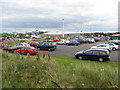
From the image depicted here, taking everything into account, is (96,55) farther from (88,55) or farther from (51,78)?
(51,78)

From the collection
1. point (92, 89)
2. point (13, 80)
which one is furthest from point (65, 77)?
point (13, 80)

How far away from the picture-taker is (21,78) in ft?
17.4

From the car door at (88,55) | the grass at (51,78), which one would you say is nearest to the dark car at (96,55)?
the car door at (88,55)

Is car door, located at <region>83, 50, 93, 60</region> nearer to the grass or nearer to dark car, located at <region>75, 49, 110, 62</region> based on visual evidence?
dark car, located at <region>75, 49, 110, 62</region>

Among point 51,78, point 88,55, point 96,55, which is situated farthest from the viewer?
point 88,55

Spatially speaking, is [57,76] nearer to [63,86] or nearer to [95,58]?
Result: [63,86]

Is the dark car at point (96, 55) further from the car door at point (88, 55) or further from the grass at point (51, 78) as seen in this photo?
the grass at point (51, 78)

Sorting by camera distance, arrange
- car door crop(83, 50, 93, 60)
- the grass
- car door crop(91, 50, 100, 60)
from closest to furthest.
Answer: the grass < car door crop(91, 50, 100, 60) < car door crop(83, 50, 93, 60)

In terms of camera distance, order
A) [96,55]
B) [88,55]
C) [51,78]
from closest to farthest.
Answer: [51,78], [96,55], [88,55]

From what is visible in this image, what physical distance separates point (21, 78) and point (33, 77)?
553 mm

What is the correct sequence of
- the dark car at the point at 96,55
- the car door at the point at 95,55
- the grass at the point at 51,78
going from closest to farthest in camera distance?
the grass at the point at 51,78
the dark car at the point at 96,55
the car door at the point at 95,55

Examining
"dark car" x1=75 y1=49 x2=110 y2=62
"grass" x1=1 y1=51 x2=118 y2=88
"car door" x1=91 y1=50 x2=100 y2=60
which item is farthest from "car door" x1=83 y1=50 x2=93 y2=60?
"grass" x1=1 y1=51 x2=118 y2=88

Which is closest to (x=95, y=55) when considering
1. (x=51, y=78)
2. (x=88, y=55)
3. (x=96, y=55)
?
(x=96, y=55)

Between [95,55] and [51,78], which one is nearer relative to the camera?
[51,78]
